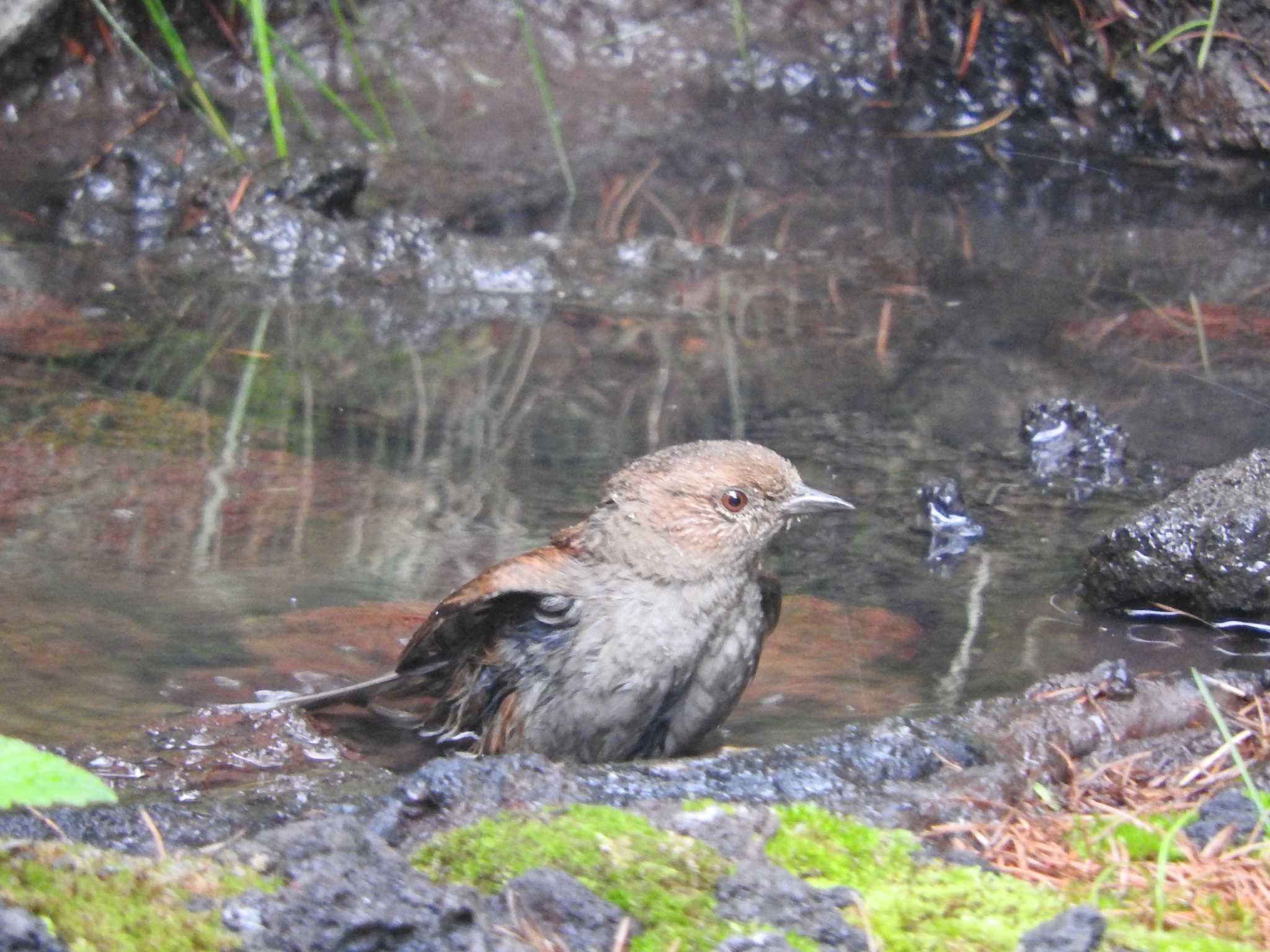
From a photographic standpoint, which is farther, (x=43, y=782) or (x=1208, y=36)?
(x=1208, y=36)

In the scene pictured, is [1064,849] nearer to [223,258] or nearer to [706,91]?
[223,258]

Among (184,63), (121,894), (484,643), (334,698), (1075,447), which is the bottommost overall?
(1075,447)

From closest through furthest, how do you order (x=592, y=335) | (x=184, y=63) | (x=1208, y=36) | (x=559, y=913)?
(x=559, y=913) → (x=592, y=335) → (x=184, y=63) → (x=1208, y=36)

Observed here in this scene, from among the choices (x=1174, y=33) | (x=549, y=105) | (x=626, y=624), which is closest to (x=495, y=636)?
(x=626, y=624)

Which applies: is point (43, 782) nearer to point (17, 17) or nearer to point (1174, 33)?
point (17, 17)

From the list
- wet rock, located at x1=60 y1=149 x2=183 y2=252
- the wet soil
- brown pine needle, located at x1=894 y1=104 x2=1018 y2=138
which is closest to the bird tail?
the wet soil

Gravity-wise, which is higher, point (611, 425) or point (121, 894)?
point (121, 894)

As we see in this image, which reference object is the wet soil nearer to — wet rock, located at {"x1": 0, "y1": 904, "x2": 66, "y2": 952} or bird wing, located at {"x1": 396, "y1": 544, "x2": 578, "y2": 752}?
bird wing, located at {"x1": 396, "y1": 544, "x2": 578, "y2": 752}

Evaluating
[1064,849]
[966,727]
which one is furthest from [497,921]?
[966,727]
